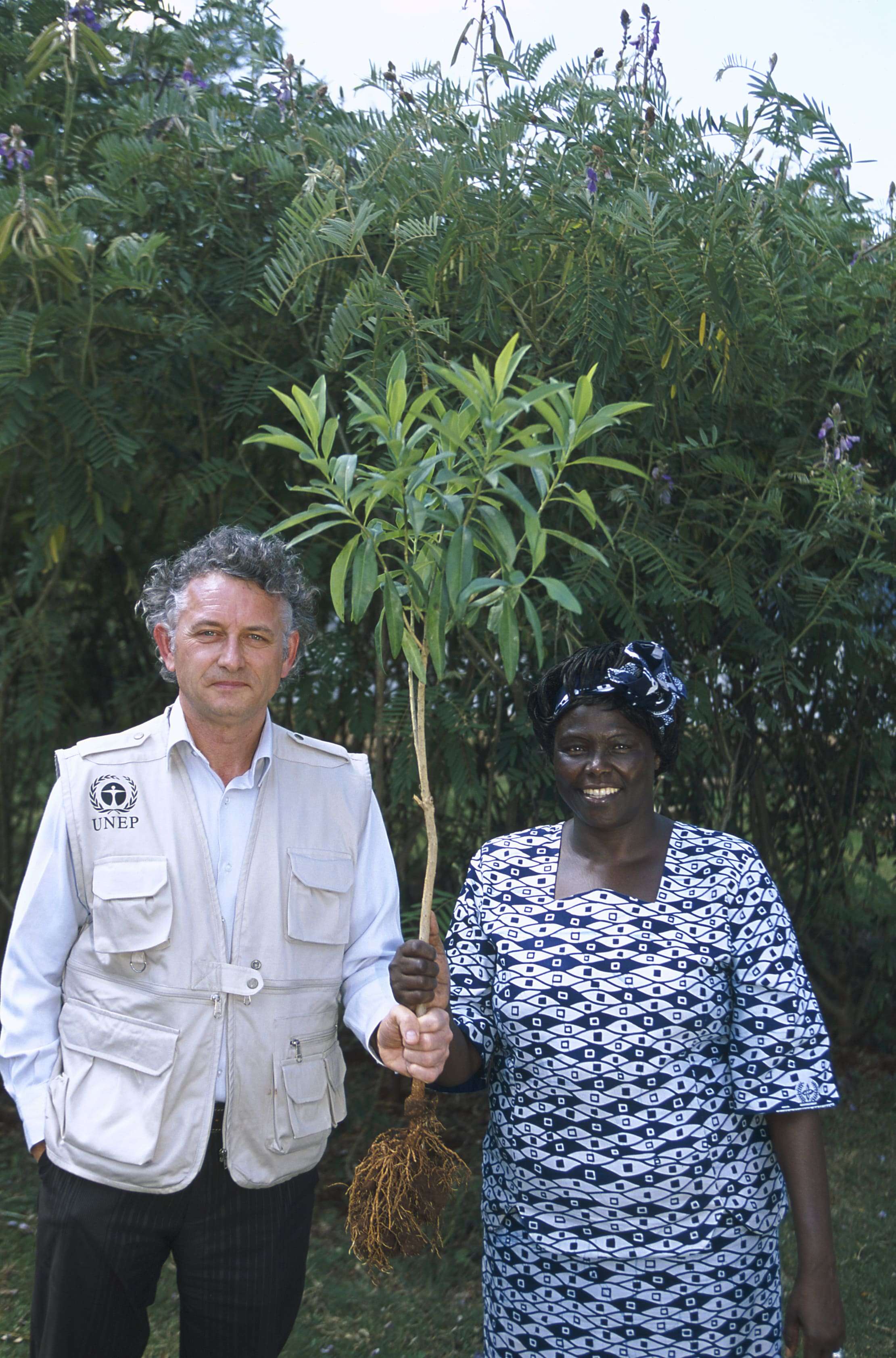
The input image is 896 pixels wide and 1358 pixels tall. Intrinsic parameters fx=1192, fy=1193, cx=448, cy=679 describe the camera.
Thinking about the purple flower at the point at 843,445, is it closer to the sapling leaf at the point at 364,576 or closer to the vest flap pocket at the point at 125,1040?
the sapling leaf at the point at 364,576

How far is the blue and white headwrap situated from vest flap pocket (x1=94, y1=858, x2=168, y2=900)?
0.68 metres

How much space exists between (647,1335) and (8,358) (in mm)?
2140

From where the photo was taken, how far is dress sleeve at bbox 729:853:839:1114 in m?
1.77

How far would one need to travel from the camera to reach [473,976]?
191cm

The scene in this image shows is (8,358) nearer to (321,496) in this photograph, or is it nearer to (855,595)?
(321,496)

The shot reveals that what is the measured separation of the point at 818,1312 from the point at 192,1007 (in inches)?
39.7

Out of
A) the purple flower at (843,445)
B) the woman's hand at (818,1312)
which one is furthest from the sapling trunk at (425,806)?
the purple flower at (843,445)

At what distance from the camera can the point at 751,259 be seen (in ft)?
8.14

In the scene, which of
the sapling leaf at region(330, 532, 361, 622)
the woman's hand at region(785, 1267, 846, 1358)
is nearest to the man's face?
the sapling leaf at region(330, 532, 361, 622)

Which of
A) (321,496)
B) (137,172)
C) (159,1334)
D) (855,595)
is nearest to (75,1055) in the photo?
(159,1334)

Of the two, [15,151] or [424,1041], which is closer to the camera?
[424,1041]

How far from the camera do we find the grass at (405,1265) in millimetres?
2854

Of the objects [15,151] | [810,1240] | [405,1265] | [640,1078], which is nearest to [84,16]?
[15,151]

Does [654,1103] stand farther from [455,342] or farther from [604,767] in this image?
[455,342]
